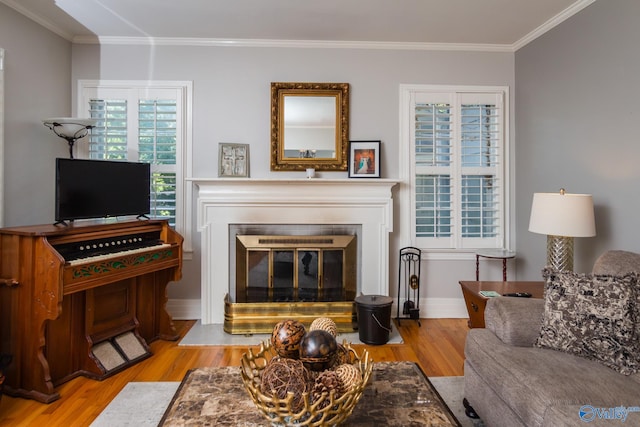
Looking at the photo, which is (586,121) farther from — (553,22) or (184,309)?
(184,309)

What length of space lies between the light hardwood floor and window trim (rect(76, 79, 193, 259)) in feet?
3.31

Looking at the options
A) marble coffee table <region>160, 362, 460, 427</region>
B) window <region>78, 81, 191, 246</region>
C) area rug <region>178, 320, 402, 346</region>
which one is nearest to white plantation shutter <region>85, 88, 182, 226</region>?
window <region>78, 81, 191, 246</region>

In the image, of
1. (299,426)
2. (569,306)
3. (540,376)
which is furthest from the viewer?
(569,306)

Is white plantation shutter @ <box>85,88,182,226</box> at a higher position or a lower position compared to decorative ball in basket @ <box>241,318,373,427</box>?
higher

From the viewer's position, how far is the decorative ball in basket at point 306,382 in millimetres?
1058

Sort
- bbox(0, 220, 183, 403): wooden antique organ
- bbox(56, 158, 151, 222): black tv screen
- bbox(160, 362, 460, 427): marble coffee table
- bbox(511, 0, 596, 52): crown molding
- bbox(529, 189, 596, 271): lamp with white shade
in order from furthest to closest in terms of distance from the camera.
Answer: bbox(511, 0, 596, 52): crown molding → bbox(56, 158, 151, 222): black tv screen → bbox(529, 189, 596, 271): lamp with white shade → bbox(0, 220, 183, 403): wooden antique organ → bbox(160, 362, 460, 427): marble coffee table

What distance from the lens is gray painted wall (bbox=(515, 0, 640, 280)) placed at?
2.33 metres

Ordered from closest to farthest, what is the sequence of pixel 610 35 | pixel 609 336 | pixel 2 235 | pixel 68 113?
pixel 609 336 < pixel 2 235 < pixel 610 35 < pixel 68 113

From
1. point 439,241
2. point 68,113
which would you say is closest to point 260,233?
point 439,241

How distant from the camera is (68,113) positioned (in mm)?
3381

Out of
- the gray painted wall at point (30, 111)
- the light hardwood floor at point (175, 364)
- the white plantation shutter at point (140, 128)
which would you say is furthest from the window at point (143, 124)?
the light hardwood floor at point (175, 364)

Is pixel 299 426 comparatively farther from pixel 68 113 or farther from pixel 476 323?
pixel 68 113

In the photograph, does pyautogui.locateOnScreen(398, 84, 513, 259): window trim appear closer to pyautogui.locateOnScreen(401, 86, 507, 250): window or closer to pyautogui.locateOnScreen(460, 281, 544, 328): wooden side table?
pyautogui.locateOnScreen(401, 86, 507, 250): window

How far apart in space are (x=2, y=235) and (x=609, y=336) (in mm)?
3394
